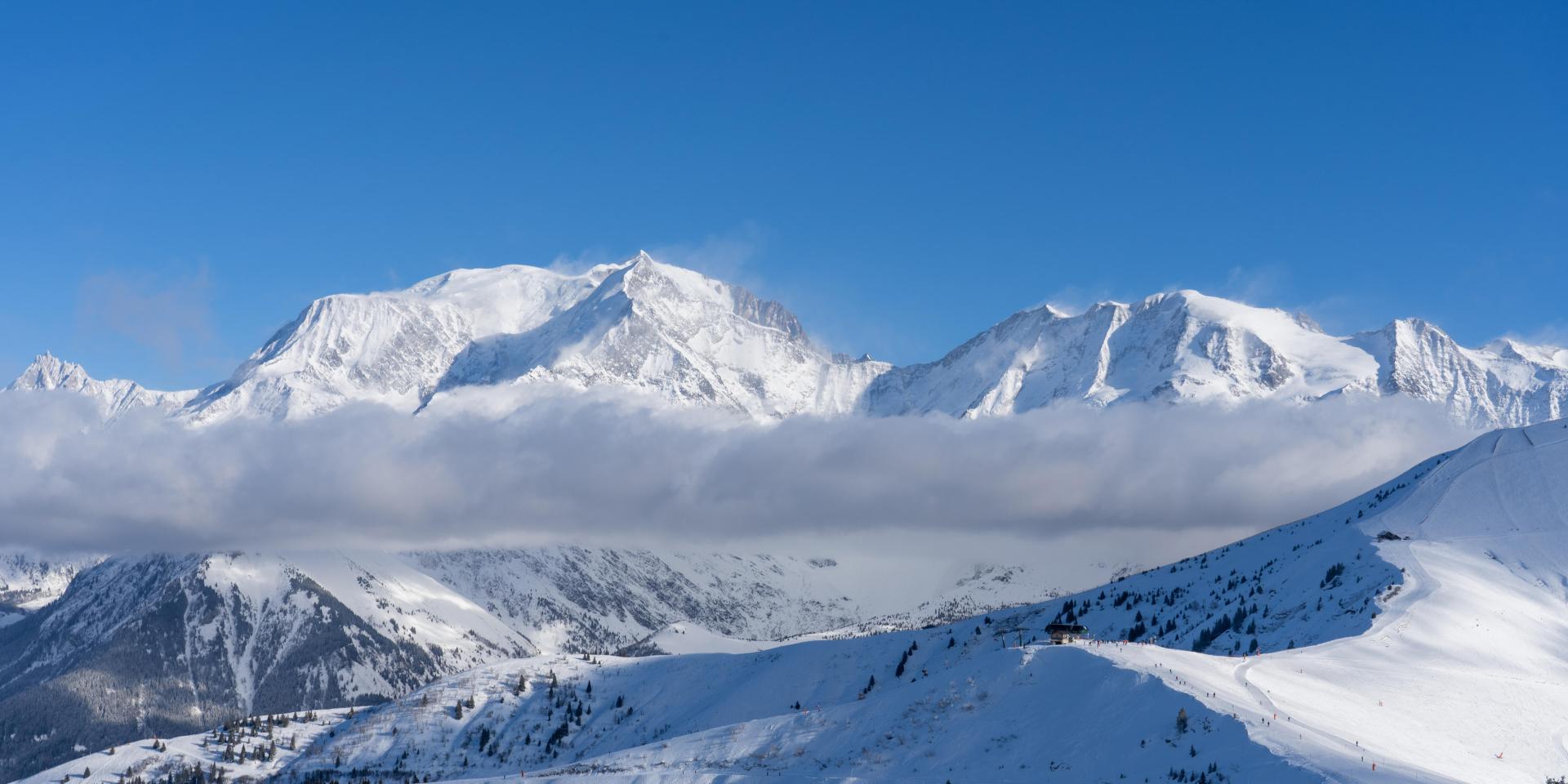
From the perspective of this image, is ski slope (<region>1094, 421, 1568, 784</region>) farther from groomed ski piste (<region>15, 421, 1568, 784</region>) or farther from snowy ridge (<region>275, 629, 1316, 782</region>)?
snowy ridge (<region>275, 629, 1316, 782</region>)

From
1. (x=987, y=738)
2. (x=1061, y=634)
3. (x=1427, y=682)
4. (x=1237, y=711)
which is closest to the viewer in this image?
(x=1237, y=711)

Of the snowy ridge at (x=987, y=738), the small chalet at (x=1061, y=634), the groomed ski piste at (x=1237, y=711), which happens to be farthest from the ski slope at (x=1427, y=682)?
the small chalet at (x=1061, y=634)

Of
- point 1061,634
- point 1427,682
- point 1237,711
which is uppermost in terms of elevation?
point 1061,634

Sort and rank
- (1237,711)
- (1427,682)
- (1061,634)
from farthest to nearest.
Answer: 1. (1061,634)
2. (1427,682)
3. (1237,711)

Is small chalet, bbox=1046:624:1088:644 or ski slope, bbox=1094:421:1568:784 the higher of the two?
small chalet, bbox=1046:624:1088:644

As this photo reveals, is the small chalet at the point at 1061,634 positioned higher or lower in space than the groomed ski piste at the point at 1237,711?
higher

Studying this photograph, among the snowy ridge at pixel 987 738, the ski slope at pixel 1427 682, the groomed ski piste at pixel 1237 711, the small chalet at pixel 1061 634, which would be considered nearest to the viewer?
the snowy ridge at pixel 987 738

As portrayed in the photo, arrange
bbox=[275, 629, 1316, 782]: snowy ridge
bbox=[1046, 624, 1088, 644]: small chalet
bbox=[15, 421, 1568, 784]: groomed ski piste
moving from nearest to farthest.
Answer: bbox=[275, 629, 1316, 782]: snowy ridge
bbox=[15, 421, 1568, 784]: groomed ski piste
bbox=[1046, 624, 1088, 644]: small chalet

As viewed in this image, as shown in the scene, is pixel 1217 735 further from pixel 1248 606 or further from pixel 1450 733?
pixel 1248 606

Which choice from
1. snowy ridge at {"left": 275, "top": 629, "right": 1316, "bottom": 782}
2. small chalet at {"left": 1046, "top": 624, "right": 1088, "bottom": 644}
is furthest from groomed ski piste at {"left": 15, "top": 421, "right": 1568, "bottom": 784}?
small chalet at {"left": 1046, "top": 624, "right": 1088, "bottom": 644}

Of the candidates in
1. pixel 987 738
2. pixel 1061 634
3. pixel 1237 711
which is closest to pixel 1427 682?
pixel 1061 634

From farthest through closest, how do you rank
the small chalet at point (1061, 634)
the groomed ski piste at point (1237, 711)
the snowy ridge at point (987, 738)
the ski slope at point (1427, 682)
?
the small chalet at point (1061, 634) < the ski slope at point (1427, 682) < the groomed ski piste at point (1237, 711) < the snowy ridge at point (987, 738)

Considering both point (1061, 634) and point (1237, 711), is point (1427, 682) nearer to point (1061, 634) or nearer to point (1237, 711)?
point (1061, 634)

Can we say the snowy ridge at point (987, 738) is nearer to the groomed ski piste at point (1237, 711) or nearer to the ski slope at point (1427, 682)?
the groomed ski piste at point (1237, 711)
